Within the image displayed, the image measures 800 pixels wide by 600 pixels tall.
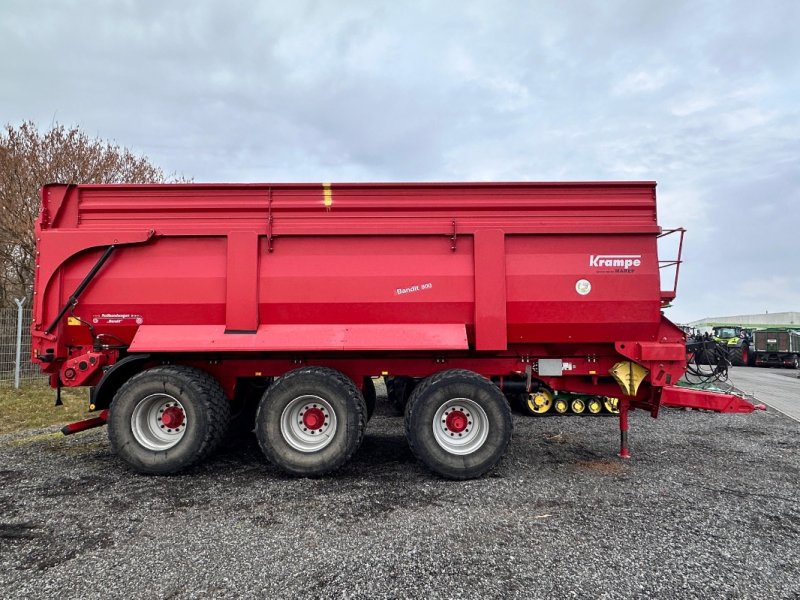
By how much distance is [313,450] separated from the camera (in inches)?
186

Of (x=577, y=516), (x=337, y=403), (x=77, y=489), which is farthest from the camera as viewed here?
(x=337, y=403)

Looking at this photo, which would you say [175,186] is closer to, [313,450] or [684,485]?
[313,450]

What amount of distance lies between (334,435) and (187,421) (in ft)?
4.86

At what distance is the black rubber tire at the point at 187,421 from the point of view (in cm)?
472

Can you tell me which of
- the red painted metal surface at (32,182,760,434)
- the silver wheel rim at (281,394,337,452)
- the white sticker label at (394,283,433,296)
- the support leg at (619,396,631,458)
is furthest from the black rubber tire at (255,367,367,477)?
the support leg at (619,396,631,458)

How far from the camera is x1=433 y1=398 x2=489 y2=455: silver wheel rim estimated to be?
15.6 feet

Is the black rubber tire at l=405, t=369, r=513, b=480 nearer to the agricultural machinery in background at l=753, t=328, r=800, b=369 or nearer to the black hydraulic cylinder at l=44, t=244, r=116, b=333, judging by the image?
the black hydraulic cylinder at l=44, t=244, r=116, b=333

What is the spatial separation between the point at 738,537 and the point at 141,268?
5.82 metres

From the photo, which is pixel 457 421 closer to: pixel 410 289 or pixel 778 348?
pixel 410 289

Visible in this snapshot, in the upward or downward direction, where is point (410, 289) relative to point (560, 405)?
upward

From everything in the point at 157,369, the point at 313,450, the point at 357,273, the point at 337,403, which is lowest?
the point at 313,450

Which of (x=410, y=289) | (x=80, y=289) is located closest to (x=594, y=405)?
(x=410, y=289)

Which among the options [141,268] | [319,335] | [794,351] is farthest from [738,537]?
[794,351]

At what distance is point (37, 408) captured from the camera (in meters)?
8.59
